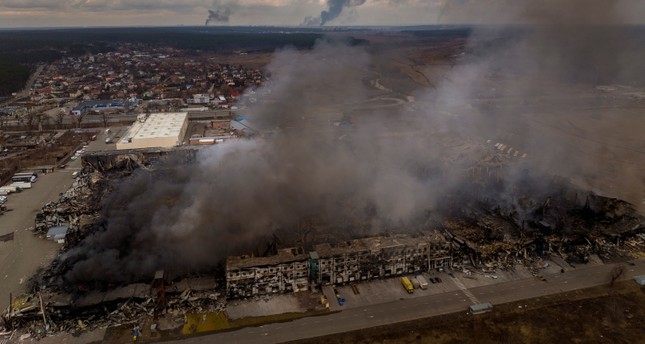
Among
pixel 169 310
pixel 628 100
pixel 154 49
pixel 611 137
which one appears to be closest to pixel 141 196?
pixel 169 310

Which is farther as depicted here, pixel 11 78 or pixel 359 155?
pixel 11 78

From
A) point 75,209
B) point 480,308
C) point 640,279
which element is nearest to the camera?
point 480,308

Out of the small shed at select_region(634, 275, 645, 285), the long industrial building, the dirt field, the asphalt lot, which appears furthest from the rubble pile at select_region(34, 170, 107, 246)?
the small shed at select_region(634, 275, 645, 285)

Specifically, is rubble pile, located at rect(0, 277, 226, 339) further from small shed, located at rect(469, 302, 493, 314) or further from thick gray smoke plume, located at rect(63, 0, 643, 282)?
small shed, located at rect(469, 302, 493, 314)

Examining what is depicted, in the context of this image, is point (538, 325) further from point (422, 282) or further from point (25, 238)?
point (25, 238)

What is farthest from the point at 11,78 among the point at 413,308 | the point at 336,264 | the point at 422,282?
the point at 413,308

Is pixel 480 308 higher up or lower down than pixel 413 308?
higher up

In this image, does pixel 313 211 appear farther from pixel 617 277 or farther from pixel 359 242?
pixel 617 277

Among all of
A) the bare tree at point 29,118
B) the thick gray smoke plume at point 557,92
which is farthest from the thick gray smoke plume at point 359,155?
the bare tree at point 29,118
